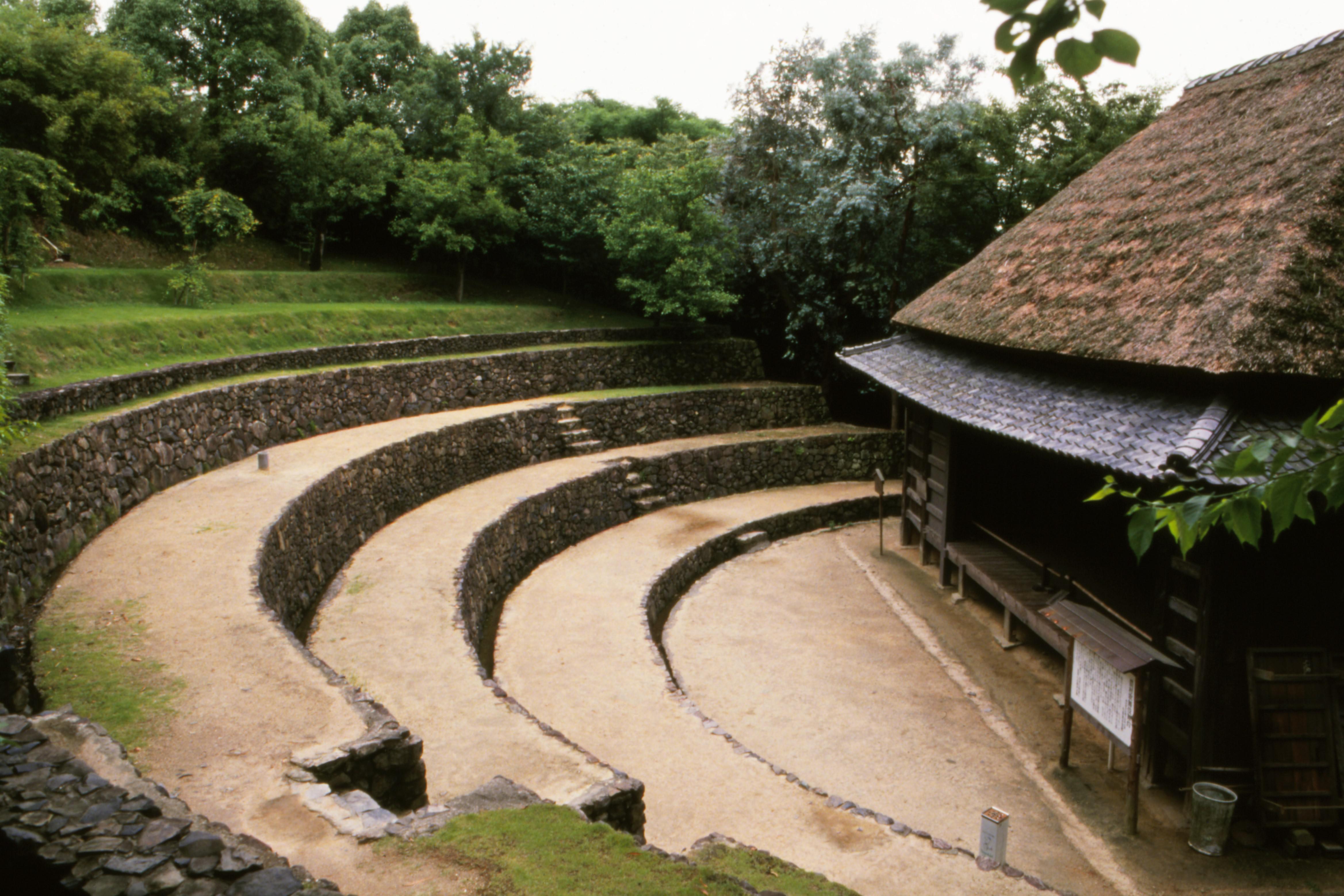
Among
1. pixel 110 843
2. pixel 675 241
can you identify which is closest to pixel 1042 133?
pixel 675 241

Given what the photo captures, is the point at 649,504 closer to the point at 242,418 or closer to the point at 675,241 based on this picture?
the point at 242,418

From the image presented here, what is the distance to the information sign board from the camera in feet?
23.0

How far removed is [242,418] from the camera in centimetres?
1353

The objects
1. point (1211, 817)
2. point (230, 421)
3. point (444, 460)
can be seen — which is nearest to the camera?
point (1211, 817)

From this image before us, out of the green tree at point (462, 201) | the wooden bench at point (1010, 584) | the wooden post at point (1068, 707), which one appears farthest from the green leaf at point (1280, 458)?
the green tree at point (462, 201)

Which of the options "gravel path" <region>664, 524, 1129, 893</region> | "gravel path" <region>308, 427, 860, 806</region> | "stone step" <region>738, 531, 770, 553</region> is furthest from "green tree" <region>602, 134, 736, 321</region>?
"gravel path" <region>664, 524, 1129, 893</region>

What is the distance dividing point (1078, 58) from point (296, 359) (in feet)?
52.4

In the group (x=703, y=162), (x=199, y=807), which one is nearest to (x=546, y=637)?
(x=199, y=807)

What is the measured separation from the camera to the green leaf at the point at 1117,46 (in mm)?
2334

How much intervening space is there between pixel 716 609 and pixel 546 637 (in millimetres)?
3053

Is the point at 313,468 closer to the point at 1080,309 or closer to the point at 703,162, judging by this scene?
the point at 1080,309

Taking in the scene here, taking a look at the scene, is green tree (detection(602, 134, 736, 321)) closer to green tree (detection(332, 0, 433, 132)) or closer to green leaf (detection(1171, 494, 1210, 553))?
green tree (detection(332, 0, 433, 132))

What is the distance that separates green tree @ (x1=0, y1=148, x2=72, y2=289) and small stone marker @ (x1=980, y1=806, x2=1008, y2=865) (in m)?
15.6

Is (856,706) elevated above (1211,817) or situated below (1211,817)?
below
